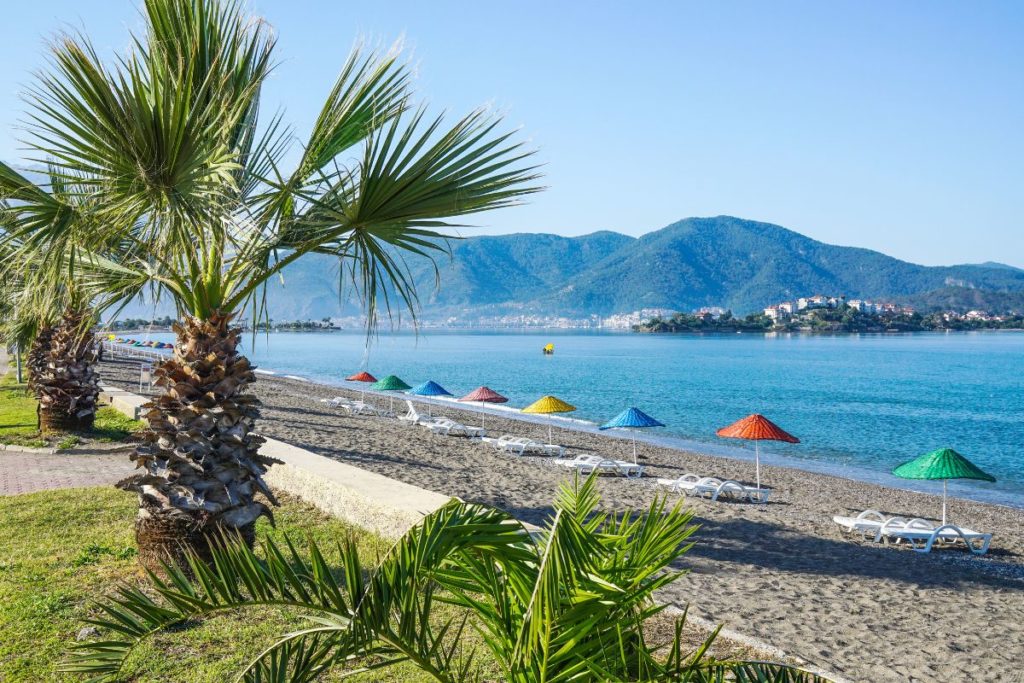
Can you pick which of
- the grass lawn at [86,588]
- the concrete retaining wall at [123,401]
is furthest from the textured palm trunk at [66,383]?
the grass lawn at [86,588]

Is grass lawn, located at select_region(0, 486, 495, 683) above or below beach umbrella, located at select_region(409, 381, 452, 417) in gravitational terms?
above

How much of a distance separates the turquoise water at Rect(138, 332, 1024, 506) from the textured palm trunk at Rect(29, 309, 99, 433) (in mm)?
3544

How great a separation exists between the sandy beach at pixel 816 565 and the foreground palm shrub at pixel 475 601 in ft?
6.11

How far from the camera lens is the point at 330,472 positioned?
32.2 ft

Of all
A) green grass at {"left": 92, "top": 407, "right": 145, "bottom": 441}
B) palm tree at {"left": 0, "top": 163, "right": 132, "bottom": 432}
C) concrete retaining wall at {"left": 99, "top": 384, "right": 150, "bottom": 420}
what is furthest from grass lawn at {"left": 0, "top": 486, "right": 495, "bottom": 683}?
concrete retaining wall at {"left": 99, "top": 384, "right": 150, "bottom": 420}

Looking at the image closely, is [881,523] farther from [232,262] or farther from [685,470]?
[232,262]

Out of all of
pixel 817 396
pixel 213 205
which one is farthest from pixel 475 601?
pixel 817 396

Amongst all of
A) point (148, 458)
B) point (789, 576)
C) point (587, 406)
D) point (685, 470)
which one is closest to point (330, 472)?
point (148, 458)

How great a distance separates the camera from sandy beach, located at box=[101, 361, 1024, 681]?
23.5ft

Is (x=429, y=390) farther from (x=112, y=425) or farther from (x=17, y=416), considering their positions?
(x=17, y=416)

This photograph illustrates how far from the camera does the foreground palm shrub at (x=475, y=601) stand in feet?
8.82

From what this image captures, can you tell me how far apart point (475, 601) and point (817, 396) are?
5248 centimetres

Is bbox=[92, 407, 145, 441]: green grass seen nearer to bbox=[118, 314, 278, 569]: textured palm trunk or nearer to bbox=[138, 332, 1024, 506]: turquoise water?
bbox=[138, 332, 1024, 506]: turquoise water

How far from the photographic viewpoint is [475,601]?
3.06m
